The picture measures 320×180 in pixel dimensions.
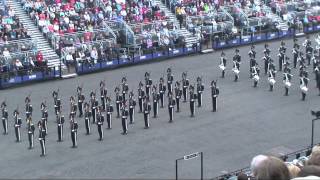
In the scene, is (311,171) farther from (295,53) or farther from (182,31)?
(182,31)

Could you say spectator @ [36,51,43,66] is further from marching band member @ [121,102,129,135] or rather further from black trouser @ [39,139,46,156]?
black trouser @ [39,139,46,156]

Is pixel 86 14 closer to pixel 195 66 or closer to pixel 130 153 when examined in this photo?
pixel 195 66

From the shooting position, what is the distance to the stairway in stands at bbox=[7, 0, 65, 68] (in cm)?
3047

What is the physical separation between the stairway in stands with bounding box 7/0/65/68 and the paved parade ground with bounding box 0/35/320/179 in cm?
344

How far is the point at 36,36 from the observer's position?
3169 centimetres

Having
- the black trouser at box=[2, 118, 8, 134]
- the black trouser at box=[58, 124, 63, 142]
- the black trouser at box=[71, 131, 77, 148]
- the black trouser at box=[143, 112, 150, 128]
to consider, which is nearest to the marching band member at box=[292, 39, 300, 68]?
the black trouser at box=[143, 112, 150, 128]

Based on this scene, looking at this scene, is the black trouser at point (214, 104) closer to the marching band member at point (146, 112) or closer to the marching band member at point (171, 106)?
the marching band member at point (171, 106)

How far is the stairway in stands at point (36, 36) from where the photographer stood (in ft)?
100.0

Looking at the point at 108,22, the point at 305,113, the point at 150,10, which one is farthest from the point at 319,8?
the point at 305,113

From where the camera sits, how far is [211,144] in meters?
18.8

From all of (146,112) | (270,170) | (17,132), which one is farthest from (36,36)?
(270,170)

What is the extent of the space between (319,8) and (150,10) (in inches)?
496

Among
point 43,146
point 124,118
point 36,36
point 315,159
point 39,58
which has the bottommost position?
point 43,146

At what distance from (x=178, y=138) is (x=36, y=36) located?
14.6 metres
